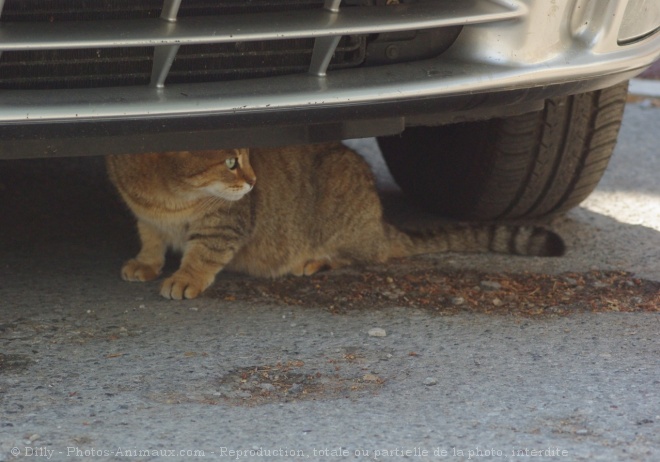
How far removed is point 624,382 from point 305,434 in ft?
2.91

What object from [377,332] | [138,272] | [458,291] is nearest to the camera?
[377,332]

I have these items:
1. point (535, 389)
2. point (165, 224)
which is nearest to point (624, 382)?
point (535, 389)

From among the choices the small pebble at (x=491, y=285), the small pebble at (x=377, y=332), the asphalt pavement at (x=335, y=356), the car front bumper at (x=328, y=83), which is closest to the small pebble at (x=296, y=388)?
the asphalt pavement at (x=335, y=356)

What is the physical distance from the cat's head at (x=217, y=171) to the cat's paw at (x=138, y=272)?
0.40 m

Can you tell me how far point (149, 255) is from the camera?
141 inches

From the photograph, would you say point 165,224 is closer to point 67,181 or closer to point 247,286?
point 247,286

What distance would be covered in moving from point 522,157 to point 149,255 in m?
1.41

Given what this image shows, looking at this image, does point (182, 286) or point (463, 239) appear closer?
point (182, 286)

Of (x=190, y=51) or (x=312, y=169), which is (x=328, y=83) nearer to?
(x=190, y=51)

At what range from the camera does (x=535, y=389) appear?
2492 millimetres

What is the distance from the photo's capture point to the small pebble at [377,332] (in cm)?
289

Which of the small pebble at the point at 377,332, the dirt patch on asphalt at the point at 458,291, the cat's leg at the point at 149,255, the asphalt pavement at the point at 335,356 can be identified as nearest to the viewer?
the asphalt pavement at the point at 335,356

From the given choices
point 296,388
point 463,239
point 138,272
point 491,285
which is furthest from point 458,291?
point 138,272

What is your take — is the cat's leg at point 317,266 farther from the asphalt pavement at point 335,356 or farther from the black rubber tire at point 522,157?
the black rubber tire at point 522,157
